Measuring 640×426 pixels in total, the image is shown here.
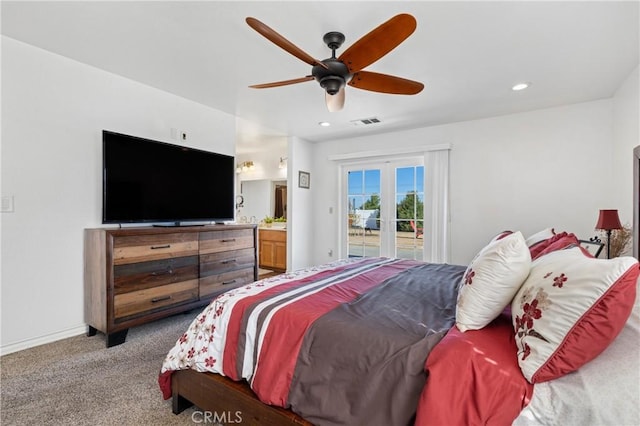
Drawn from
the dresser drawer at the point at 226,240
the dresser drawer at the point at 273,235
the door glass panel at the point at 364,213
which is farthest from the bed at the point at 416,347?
the dresser drawer at the point at 273,235

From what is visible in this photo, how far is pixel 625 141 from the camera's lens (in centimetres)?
290

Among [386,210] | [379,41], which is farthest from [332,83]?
[386,210]

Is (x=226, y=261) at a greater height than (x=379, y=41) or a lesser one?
lesser

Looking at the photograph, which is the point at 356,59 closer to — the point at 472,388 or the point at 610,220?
the point at 472,388

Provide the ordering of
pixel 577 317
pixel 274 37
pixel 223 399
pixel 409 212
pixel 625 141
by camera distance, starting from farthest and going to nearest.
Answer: pixel 409 212 → pixel 625 141 → pixel 274 37 → pixel 223 399 → pixel 577 317

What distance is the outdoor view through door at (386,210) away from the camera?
4.55 m

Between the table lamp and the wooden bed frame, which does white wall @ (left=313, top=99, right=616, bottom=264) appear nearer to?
the table lamp

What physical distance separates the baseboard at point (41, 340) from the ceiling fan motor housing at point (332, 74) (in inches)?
116

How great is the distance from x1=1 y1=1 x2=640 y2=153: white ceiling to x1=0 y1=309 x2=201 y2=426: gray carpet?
2.43 metres

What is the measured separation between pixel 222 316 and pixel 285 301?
333 mm

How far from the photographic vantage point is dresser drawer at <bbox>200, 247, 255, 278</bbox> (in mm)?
3168

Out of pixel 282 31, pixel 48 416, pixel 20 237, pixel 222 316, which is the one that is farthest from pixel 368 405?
pixel 20 237

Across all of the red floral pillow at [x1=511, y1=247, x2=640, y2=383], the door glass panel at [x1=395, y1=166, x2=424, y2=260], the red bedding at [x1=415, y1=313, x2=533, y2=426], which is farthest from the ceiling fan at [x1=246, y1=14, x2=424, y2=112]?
the door glass panel at [x1=395, y1=166, x2=424, y2=260]

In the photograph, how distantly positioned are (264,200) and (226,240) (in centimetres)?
333
